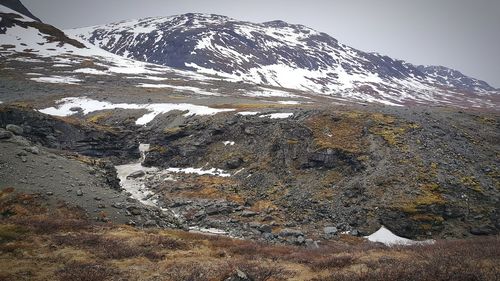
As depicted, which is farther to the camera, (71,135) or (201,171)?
(71,135)

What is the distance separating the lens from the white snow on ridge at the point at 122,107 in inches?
1960

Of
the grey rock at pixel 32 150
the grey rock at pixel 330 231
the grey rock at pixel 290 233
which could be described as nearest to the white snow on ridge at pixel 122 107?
the grey rock at pixel 32 150

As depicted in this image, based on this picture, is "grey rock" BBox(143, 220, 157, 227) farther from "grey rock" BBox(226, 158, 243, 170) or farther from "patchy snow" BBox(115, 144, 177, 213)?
"grey rock" BBox(226, 158, 243, 170)

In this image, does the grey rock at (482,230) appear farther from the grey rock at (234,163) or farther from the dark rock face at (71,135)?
the dark rock face at (71,135)

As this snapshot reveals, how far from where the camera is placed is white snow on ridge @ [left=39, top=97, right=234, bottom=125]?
1960 inches

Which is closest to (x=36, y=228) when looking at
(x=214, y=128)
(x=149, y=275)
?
(x=149, y=275)

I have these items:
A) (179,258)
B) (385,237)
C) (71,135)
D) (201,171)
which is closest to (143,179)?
(201,171)

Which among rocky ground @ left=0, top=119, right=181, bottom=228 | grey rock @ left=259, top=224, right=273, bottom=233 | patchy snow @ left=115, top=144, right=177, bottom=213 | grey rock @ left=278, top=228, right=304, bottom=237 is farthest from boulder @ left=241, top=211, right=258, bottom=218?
patchy snow @ left=115, top=144, right=177, bottom=213

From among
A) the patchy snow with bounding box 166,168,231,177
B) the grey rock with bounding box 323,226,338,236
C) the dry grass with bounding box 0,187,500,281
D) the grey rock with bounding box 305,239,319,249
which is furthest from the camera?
the patchy snow with bounding box 166,168,231,177

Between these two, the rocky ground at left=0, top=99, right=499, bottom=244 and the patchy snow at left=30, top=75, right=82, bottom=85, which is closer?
the rocky ground at left=0, top=99, right=499, bottom=244

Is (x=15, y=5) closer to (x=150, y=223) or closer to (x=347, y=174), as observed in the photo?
(x=150, y=223)

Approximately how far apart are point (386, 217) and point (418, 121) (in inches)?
578

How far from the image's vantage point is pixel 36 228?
698 inches

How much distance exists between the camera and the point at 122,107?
188 ft
